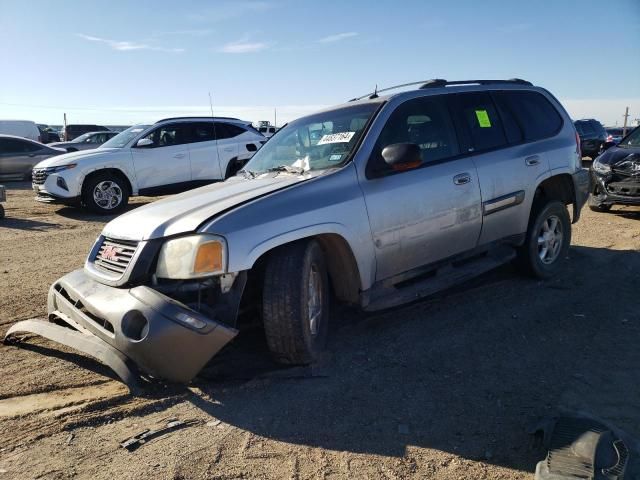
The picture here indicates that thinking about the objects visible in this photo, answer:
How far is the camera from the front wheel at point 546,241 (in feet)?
18.2

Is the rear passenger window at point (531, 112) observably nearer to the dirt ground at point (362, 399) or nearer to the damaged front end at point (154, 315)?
the dirt ground at point (362, 399)

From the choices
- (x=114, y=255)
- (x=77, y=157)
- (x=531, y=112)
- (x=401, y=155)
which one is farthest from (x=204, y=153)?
(x=401, y=155)

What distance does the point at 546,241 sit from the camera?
5777 millimetres

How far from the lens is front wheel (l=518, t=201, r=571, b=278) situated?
18.2ft

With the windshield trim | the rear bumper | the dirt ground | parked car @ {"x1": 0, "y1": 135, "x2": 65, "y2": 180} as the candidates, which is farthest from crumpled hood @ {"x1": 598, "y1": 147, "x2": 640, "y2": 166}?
parked car @ {"x1": 0, "y1": 135, "x2": 65, "y2": 180}

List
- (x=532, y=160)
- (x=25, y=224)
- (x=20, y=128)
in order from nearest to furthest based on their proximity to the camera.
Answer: (x=532, y=160), (x=25, y=224), (x=20, y=128)

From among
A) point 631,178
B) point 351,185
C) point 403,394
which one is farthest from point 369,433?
point 631,178

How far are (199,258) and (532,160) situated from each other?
3.63 m

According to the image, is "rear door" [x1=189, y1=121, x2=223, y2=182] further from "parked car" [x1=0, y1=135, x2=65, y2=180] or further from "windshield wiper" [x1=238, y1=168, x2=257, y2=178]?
"parked car" [x1=0, y1=135, x2=65, y2=180]

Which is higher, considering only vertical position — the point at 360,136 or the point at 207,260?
the point at 360,136

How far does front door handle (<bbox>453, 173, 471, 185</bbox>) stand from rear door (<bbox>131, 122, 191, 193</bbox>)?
802 centimetres

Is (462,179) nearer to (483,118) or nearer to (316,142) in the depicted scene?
(483,118)

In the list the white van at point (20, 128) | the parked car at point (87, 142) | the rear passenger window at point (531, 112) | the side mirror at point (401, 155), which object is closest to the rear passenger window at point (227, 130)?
the rear passenger window at point (531, 112)

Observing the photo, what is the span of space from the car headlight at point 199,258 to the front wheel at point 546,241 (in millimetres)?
3541
